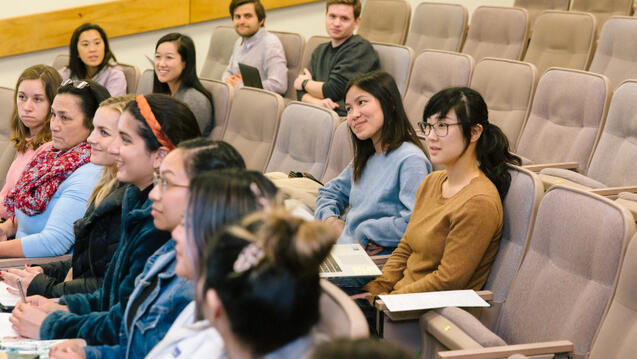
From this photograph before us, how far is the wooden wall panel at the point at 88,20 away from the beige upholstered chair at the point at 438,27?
6.53 ft

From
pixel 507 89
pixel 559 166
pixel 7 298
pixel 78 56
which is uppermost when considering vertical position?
pixel 78 56

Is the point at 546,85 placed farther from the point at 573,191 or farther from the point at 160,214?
the point at 160,214

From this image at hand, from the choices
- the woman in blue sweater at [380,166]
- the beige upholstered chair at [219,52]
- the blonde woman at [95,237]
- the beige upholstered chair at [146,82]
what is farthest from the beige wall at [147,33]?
the woman in blue sweater at [380,166]

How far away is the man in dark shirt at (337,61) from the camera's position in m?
4.18

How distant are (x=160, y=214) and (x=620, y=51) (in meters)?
3.29

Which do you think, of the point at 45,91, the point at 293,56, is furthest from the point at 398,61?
the point at 45,91

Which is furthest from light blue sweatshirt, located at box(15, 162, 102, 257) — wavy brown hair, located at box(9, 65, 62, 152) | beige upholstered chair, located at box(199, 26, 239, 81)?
beige upholstered chair, located at box(199, 26, 239, 81)

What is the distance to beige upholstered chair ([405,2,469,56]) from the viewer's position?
194 inches

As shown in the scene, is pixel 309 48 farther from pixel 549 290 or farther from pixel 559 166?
pixel 549 290

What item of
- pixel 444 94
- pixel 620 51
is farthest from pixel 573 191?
pixel 620 51

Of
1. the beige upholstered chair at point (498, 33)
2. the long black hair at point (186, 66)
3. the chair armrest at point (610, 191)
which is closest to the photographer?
the chair armrest at point (610, 191)

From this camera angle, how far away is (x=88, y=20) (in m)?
5.62

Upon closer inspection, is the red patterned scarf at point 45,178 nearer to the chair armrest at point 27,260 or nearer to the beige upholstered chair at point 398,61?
the chair armrest at point 27,260

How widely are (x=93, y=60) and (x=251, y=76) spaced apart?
114cm
